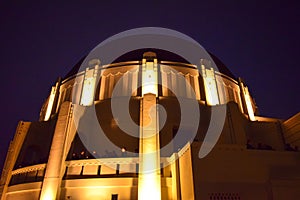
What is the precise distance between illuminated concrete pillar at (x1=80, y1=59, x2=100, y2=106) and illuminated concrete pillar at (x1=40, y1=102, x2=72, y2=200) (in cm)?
449

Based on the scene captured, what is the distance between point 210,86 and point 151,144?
12.2 m

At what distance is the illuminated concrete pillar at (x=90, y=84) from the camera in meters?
24.2

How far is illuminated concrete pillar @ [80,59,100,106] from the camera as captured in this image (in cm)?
2423

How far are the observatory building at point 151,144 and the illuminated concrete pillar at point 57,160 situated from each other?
0.23 feet

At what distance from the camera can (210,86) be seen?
1008 inches

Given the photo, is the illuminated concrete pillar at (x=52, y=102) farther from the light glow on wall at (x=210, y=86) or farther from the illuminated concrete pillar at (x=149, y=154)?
the light glow on wall at (x=210, y=86)

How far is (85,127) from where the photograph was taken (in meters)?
19.8

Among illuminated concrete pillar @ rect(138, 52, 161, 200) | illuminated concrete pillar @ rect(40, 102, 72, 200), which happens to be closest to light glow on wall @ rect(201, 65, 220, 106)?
illuminated concrete pillar @ rect(138, 52, 161, 200)

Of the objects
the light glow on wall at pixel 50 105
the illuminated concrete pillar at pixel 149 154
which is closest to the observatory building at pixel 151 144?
the illuminated concrete pillar at pixel 149 154

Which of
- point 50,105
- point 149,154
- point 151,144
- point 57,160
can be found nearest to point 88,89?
point 50,105

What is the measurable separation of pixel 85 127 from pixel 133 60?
9876 millimetres

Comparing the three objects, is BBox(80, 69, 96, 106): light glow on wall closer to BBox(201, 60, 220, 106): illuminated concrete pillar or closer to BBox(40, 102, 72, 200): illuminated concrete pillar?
BBox(40, 102, 72, 200): illuminated concrete pillar

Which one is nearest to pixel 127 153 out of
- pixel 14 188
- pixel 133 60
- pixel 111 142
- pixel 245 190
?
pixel 111 142

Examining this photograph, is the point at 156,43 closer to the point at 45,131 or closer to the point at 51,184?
the point at 45,131
